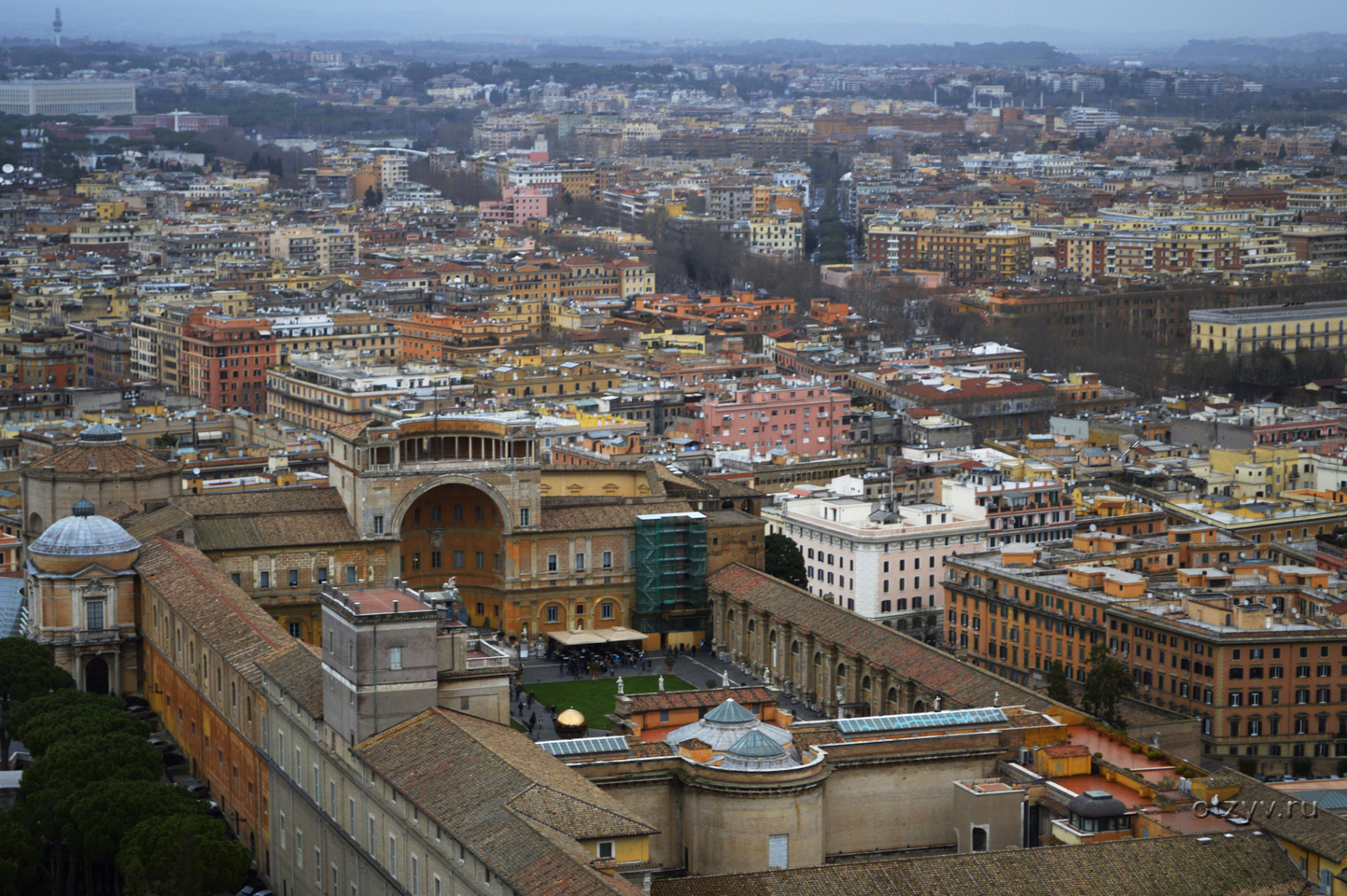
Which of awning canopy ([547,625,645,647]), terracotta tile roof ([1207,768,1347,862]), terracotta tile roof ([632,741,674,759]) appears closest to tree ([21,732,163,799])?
terracotta tile roof ([632,741,674,759])

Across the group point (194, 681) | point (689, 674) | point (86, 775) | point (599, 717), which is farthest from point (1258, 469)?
point (86, 775)

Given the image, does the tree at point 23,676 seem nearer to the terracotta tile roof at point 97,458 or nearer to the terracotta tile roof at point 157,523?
the terracotta tile roof at point 157,523

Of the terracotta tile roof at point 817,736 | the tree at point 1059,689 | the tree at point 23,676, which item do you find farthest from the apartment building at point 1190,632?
the tree at point 23,676

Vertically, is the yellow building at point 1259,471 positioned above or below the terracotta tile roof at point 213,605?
below

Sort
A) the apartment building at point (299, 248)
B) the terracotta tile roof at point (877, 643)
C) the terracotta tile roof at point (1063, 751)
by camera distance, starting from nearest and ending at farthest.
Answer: the terracotta tile roof at point (1063, 751) → the terracotta tile roof at point (877, 643) → the apartment building at point (299, 248)

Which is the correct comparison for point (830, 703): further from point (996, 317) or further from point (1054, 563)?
point (996, 317)

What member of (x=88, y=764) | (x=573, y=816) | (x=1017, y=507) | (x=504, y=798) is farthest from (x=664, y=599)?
(x=573, y=816)
